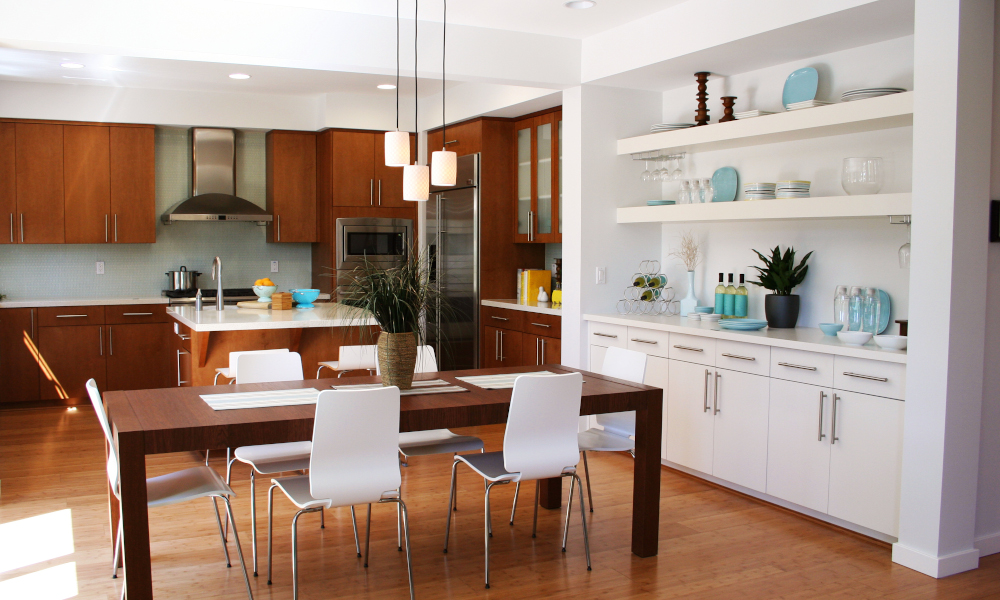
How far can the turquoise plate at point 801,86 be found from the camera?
4.21 m

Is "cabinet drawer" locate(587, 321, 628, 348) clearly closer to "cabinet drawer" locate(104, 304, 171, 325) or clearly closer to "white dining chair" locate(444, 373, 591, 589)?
"white dining chair" locate(444, 373, 591, 589)

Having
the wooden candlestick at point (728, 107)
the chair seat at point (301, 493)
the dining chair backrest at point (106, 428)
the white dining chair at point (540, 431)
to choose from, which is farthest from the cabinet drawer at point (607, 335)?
the dining chair backrest at point (106, 428)

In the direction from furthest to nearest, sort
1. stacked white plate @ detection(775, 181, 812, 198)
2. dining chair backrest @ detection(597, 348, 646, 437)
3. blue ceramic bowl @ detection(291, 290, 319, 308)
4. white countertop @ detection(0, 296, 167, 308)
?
white countertop @ detection(0, 296, 167, 308)
blue ceramic bowl @ detection(291, 290, 319, 308)
stacked white plate @ detection(775, 181, 812, 198)
dining chair backrest @ detection(597, 348, 646, 437)

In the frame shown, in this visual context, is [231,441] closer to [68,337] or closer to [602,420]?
[602,420]

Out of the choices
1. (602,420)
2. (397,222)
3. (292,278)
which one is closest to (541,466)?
(602,420)

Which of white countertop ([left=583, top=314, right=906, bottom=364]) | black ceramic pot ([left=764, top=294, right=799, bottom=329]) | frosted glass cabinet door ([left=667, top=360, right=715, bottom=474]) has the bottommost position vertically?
frosted glass cabinet door ([left=667, top=360, right=715, bottom=474])

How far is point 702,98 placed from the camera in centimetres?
479

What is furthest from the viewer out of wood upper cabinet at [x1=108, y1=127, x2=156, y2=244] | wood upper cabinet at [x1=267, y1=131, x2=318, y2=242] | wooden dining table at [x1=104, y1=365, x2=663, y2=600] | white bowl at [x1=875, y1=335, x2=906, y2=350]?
wood upper cabinet at [x1=267, y1=131, x2=318, y2=242]

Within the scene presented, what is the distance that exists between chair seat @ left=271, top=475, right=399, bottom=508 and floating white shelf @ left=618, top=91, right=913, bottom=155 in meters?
2.66

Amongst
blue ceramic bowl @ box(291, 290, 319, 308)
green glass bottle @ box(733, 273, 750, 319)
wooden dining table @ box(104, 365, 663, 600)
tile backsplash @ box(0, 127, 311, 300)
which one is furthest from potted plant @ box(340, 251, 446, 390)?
tile backsplash @ box(0, 127, 311, 300)

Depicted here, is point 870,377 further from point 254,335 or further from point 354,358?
point 254,335

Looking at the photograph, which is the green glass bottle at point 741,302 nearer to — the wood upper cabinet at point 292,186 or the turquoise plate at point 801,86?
the turquoise plate at point 801,86

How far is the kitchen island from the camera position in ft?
15.9

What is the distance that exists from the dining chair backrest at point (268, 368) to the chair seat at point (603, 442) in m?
1.35
